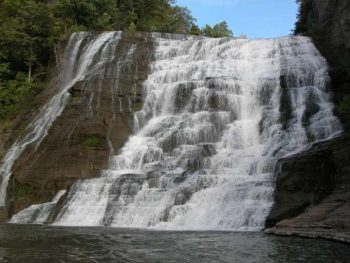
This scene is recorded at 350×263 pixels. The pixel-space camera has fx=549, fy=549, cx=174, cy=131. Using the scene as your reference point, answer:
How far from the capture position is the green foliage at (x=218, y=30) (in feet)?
222

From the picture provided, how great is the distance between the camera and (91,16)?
58125 millimetres

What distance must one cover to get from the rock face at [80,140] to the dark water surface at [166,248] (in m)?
12.8

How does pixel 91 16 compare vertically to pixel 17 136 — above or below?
above

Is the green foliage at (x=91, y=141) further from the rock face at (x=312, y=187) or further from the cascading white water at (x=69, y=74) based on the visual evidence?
the rock face at (x=312, y=187)

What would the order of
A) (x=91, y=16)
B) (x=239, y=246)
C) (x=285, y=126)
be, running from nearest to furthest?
(x=239, y=246), (x=285, y=126), (x=91, y=16)

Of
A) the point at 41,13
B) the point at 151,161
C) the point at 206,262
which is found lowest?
the point at 206,262

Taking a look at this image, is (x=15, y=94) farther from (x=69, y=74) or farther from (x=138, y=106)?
(x=138, y=106)

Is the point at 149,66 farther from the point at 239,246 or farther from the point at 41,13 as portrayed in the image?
the point at 239,246

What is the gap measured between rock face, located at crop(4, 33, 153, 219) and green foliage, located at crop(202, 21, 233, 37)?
89.0 feet

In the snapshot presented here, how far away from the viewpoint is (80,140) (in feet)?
116

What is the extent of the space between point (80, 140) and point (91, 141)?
2.35ft

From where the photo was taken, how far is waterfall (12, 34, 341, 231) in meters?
25.9

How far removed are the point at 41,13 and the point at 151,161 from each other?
2769cm

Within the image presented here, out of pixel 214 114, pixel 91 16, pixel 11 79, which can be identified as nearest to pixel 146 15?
pixel 91 16
